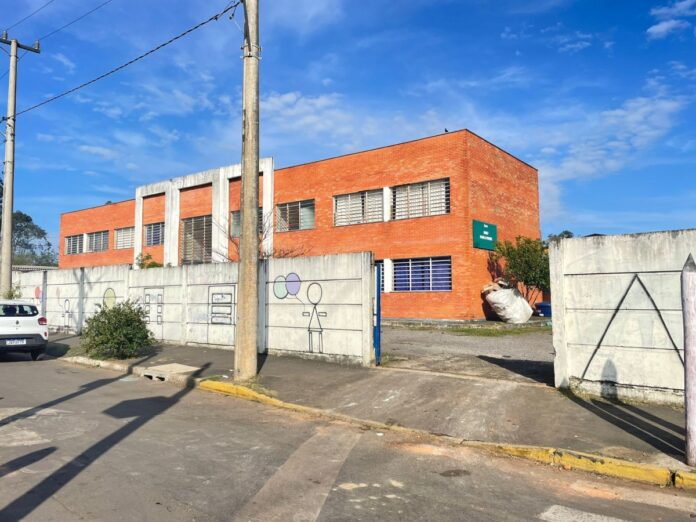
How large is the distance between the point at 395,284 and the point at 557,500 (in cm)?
1952

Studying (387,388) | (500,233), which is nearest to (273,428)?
(387,388)

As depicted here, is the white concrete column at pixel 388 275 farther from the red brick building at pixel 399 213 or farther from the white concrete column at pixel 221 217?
the white concrete column at pixel 221 217

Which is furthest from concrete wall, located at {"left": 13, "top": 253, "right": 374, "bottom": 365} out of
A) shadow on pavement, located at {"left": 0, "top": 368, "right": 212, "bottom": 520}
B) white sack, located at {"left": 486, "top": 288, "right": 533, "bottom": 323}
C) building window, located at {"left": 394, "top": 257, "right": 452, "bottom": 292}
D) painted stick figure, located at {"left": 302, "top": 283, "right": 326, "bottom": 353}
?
white sack, located at {"left": 486, "top": 288, "right": 533, "bottom": 323}

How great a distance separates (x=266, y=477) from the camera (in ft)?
16.6

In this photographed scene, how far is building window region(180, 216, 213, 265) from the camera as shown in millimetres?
31688

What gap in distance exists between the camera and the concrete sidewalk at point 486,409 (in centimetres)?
608

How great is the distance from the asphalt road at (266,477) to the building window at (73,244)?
38766 millimetres

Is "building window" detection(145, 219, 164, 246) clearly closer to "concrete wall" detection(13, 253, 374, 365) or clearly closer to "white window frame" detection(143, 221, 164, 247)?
"white window frame" detection(143, 221, 164, 247)

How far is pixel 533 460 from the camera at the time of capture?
5.85 m

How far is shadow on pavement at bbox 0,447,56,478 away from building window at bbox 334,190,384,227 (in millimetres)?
19964

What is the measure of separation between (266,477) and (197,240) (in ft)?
94.7

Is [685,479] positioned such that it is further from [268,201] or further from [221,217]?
[221,217]

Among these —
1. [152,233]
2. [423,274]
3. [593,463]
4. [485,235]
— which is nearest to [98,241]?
[152,233]

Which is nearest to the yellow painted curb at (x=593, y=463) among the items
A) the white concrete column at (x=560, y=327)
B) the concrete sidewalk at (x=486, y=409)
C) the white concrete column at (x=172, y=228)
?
the concrete sidewalk at (x=486, y=409)
